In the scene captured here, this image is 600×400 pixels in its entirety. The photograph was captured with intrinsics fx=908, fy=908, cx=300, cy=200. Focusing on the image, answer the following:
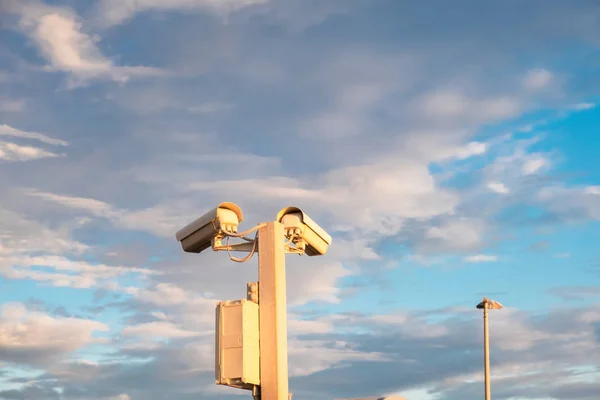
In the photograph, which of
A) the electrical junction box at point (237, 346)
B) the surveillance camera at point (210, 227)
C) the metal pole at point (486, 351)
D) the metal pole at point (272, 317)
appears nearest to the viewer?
the electrical junction box at point (237, 346)

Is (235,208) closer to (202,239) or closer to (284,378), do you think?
(202,239)

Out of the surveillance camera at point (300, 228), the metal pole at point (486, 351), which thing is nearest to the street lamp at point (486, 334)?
the metal pole at point (486, 351)

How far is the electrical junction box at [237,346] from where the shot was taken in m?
13.7

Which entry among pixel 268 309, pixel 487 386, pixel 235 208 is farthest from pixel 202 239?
pixel 487 386

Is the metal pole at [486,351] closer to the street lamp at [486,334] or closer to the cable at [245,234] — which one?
the street lamp at [486,334]

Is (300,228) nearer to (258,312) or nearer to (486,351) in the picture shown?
(258,312)

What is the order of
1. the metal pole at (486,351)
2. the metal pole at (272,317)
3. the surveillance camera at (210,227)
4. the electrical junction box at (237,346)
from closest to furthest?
the electrical junction box at (237,346) → the metal pole at (272,317) → the surveillance camera at (210,227) → the metal pole at (486,351)

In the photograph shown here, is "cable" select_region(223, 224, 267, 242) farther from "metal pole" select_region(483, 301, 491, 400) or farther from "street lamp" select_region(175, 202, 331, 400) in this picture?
"metal pole" select_region(483, 301, 491, 400)

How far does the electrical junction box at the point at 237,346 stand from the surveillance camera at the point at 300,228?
1.80 meters

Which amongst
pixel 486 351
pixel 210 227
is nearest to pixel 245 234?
pixel 210 227

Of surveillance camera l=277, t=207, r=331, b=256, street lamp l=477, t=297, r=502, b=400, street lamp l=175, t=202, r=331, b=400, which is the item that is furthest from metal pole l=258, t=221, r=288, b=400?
street lamp l=477, t=297, r=502, b=400

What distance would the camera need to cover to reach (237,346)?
45.3ft

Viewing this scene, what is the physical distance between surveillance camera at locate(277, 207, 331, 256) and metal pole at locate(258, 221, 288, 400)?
0.64 m

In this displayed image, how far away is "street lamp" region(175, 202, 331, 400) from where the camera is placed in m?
13.8
